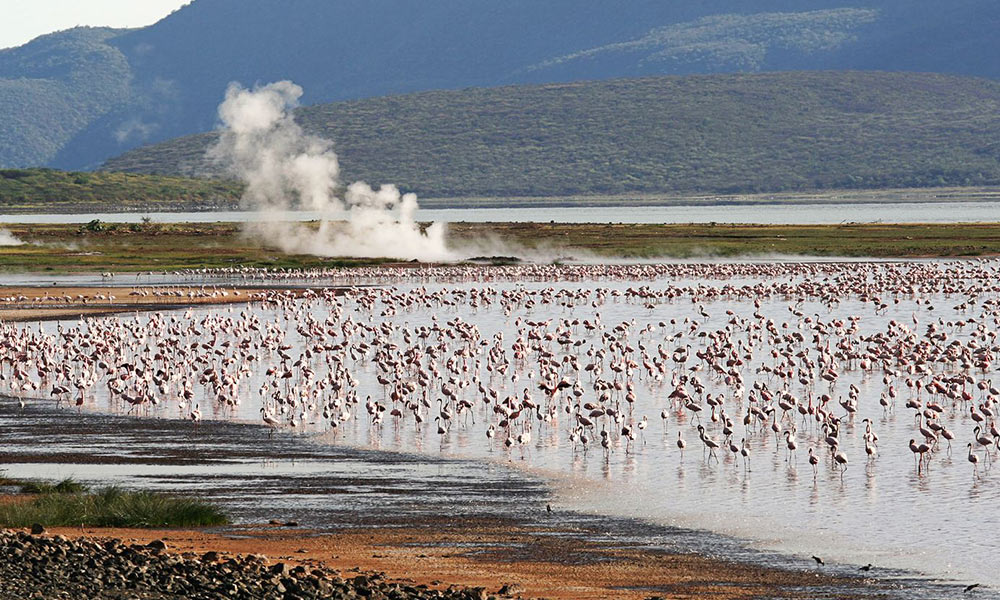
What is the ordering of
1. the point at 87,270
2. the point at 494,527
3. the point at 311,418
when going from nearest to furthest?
the point at 494,527
the point at 311,418
the point at 87,270

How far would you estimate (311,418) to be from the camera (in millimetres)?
28406

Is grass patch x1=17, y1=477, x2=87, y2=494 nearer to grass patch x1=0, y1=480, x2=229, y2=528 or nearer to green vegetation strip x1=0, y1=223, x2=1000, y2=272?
grass patch x1=0, y1=480, x2=229, y2=528

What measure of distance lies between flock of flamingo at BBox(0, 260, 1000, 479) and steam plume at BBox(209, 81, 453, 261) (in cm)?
3468

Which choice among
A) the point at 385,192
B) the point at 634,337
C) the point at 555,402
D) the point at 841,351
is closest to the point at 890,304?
the point at 634,337

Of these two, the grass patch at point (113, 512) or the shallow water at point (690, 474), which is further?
the grass patch at point (113, 512)

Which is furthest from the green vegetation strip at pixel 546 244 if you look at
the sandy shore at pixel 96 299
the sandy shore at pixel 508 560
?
the sandy shore at pixel 508 560

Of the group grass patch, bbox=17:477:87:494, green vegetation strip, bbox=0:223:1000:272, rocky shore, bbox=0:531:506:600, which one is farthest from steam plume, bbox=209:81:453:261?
rocky shore, bbox=0:531:506:600

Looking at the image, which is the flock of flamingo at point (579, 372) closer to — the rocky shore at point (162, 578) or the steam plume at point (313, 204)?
the rocky shore at point (162, 578)

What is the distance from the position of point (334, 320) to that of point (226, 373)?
38.8ft

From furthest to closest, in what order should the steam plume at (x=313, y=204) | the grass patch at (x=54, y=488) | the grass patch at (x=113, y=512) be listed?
1. the steam plume at (x=313, y=204)
2. the grass patch at (x=54, y=488)
3. the grass patch at (x=113, y=512)

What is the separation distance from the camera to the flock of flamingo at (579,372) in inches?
1019

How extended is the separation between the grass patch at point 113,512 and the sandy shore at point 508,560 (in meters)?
0.31

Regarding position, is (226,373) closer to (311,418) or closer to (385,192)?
(311,418)

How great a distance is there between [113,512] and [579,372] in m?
17.6
